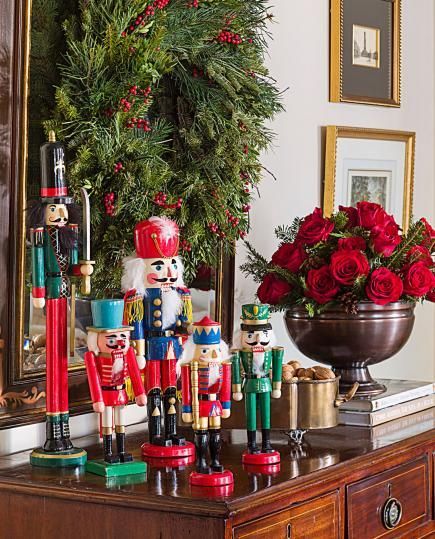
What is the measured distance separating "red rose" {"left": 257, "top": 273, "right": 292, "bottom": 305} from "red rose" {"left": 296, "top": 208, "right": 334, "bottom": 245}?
11cm

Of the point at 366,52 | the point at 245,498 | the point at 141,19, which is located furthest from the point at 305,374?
the point at 366,52

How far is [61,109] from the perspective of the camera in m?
2.05

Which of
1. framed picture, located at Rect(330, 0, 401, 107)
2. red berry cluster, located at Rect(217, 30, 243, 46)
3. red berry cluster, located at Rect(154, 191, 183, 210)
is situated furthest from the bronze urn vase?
framed picture, located at Rect(330, 0, 401, 107)

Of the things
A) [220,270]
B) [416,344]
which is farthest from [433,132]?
[220,270]

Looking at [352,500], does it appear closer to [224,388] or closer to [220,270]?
[224,388]

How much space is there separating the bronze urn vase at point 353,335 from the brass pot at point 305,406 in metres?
0.25

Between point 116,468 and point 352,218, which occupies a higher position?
point 352,218

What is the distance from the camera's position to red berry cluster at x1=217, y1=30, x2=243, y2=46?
7.69ft

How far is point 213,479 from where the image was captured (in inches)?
68.4

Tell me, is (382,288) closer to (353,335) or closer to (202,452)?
(353,335)

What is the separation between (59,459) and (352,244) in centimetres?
88

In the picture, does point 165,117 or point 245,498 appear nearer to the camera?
point 245,498

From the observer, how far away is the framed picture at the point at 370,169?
312cm

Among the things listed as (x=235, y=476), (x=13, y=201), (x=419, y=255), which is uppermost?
(x=13, y=201)
